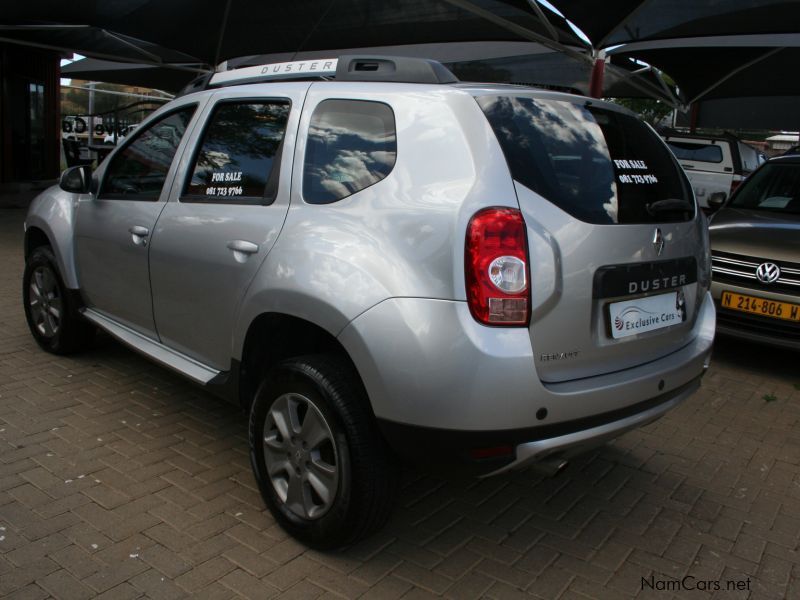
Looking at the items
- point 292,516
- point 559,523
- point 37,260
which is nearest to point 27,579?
point 292,516

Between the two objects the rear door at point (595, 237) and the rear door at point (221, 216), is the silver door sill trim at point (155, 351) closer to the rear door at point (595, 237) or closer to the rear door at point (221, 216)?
the rear door at point (221, 216)

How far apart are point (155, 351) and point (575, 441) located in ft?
7.41

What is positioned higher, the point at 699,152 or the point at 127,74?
the point at 127,74

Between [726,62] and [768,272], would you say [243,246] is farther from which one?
[726,62]

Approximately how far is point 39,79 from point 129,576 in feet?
52.5

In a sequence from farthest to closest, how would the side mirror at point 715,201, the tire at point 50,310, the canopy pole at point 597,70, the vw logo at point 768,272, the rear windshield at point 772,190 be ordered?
the canopy pole at point 597,70, the side mirror at point 715,201, the rear windshield at point 772,190, the vw logo at point 768,272, the tire at point 50,310

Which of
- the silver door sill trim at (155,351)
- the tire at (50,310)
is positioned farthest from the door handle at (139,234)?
the tire at (50,310)

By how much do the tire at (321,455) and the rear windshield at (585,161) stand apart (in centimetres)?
99

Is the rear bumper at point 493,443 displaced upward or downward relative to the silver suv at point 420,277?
downward

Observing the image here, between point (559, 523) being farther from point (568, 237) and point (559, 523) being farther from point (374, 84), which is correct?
point (374, 84)

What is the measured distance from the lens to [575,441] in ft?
8.31

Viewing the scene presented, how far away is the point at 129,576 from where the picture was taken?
2.67m

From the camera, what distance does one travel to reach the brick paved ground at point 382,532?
2.72 metres

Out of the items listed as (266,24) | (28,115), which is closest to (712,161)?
(266,24)
